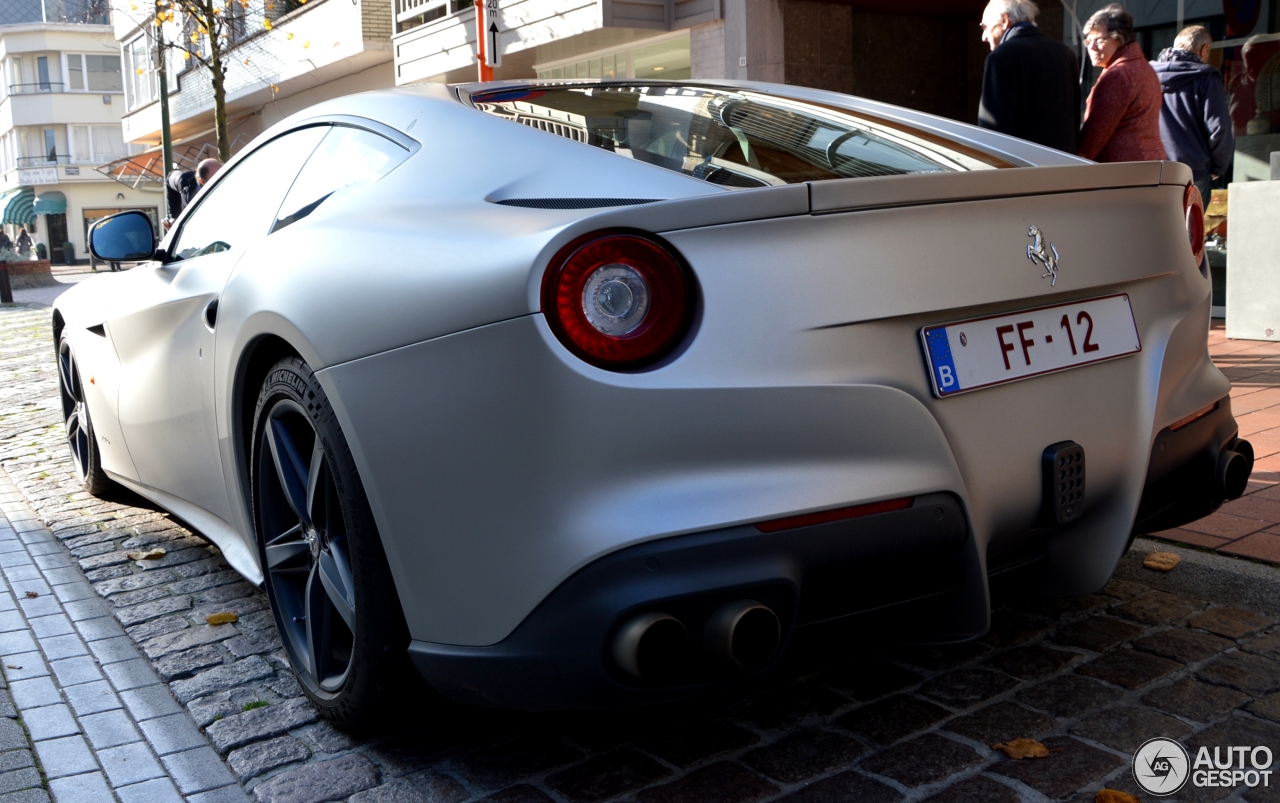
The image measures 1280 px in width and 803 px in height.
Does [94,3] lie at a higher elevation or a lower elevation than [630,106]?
higher

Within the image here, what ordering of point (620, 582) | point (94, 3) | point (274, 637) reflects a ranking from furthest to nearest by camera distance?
1. point (94, 3)
2. point (274, 637)
3. point (620, 582)

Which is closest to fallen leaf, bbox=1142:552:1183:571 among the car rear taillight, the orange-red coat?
the car rear taillight

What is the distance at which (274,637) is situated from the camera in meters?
3.22

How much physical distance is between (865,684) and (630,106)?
1413 mm

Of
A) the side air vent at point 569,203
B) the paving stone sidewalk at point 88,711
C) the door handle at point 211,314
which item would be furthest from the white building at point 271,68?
the side air vent at point 569,203

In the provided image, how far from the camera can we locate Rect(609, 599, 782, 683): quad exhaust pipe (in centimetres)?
186

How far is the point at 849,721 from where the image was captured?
2.49m

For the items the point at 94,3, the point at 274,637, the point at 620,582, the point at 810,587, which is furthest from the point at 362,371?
the point at 94,3

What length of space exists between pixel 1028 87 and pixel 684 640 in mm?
4152

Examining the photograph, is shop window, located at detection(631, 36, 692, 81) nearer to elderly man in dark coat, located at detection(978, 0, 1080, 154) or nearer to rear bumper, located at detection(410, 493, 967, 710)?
elderly man in dark coat, located at detection(978, 0, 1080, 154)

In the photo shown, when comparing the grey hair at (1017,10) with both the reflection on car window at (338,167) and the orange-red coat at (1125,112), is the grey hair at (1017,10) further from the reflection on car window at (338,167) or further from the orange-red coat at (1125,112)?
the reflection on car window at (338,167)

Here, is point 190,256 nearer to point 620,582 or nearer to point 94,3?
point 620,582

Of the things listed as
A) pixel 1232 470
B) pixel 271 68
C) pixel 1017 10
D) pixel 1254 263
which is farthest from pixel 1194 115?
pixel 271 68

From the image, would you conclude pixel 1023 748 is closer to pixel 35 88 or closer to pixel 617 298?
pixel 617 298
